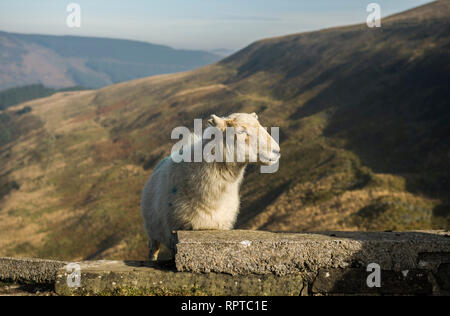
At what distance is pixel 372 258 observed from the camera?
4996 mm

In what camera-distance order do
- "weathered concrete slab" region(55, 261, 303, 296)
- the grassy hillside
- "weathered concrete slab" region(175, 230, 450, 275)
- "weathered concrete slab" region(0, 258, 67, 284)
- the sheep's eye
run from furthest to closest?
the grassy hillside, the sheep's eye, "weathered concrete slab" region(0, 258, 67, 284), "weathered concrete slab" region(175, 230, 450, 275), "weathered concrete slab" region(55, 261, 303, 296)

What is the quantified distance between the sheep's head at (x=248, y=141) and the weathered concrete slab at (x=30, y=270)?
11.1 feet

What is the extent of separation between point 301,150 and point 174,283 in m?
38.2

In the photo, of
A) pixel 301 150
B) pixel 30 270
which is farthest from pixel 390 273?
pixel 301 150

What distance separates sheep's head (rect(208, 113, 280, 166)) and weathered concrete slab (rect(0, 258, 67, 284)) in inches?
133

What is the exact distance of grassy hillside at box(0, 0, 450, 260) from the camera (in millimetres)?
28452

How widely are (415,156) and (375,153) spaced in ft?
12.2

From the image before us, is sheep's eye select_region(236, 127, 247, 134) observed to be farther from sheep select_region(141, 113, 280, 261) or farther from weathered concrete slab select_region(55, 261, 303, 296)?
weathered concrete slab select_region(55, 261, 303, 296)

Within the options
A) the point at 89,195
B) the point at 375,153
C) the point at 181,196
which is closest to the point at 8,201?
the point at 89,195

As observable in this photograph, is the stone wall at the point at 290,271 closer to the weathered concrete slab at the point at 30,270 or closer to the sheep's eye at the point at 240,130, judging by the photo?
the weathered concrete slab at the point at 30,270

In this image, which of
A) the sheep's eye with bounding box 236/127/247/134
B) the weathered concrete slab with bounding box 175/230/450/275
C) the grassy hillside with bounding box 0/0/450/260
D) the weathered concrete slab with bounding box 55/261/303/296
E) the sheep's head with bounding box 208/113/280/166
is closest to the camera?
the weathered concrete slab with bounding box 55/261/303/296

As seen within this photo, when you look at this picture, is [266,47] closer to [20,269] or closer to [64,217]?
[64,217]

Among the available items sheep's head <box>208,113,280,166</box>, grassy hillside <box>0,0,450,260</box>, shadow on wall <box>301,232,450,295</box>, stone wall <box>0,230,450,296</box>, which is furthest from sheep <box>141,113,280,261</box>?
grassy hillside <box>0,0,450,260</box>
